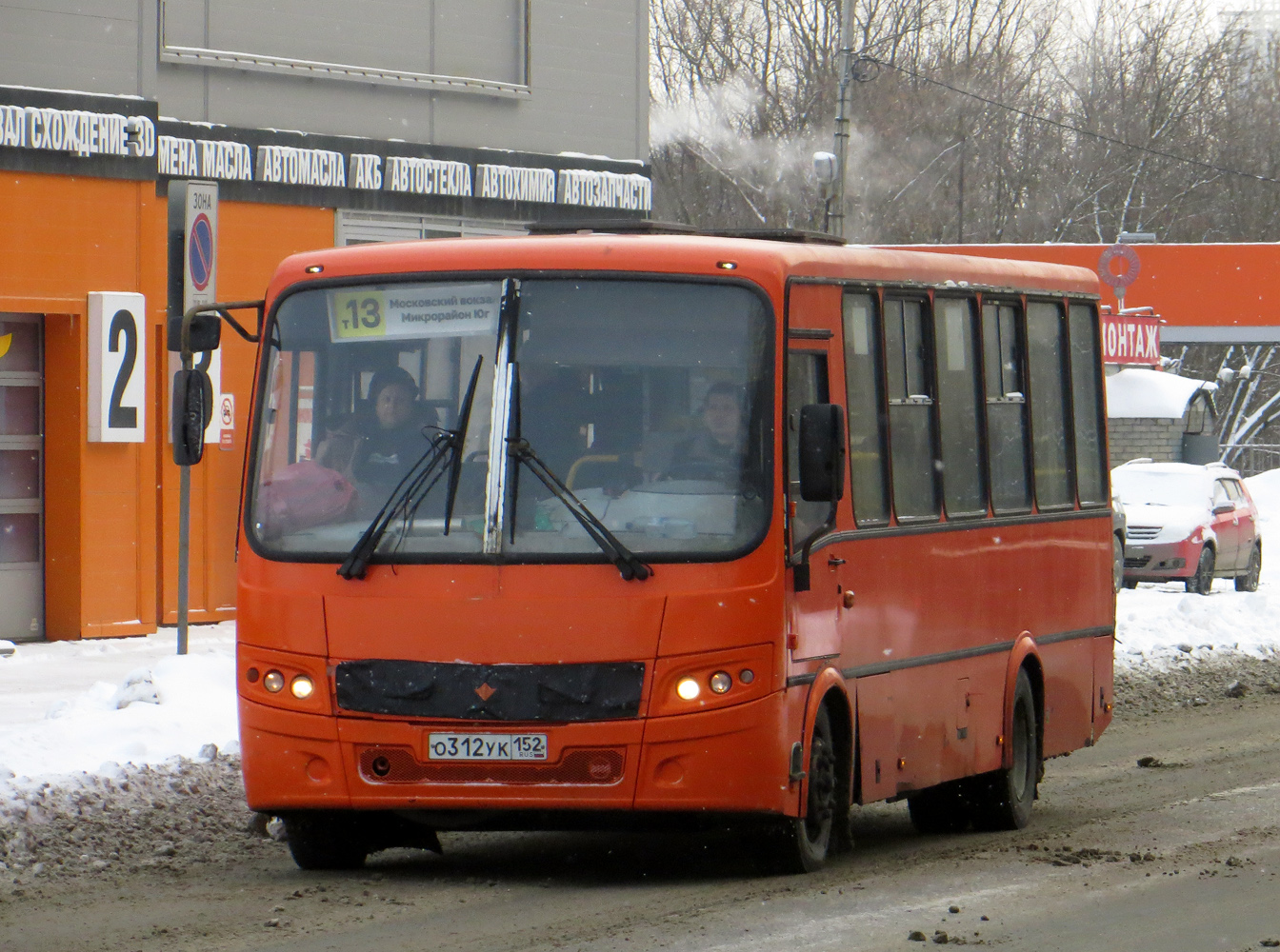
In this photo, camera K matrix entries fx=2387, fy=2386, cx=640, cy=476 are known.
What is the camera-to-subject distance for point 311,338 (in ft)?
28.6

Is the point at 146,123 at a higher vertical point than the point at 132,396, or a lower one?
higher

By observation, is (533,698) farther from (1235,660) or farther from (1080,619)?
(1235,660)

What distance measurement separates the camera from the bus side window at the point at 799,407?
8406 mm

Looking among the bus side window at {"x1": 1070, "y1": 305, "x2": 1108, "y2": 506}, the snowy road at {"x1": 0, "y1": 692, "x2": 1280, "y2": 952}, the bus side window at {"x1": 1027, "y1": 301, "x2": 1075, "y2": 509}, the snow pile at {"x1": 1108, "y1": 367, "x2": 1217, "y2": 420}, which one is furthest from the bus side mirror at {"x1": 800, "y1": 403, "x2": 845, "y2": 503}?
the snow pile at {"x1": 1108, "y1": 367, "x2": 1217, "y2": 420}

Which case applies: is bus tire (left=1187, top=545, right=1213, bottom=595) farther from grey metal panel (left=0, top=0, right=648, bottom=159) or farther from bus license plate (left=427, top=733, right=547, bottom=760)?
bus license plate (left=427, top=733, right=547, bottom=760)

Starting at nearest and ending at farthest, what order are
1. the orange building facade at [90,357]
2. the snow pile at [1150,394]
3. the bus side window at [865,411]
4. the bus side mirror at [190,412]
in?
the bus side mirror at [190,412], the bus side window at [865,411], the orange building facade at [90,357], the snow pile at [1150,394]

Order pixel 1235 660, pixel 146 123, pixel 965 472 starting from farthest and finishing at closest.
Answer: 1. pixel 1235 660
2. pixel 146 123
3. pixel 965 472

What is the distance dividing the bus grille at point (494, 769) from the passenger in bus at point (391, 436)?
3.18ft

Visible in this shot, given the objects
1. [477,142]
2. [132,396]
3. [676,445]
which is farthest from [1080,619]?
[477,142]

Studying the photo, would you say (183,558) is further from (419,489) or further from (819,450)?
(819,450)

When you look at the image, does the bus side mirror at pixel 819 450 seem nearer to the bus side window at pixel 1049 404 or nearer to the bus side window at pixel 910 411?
the bus side window at pixel 910 411

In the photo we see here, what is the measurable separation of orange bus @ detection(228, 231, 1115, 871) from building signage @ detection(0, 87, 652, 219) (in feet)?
28.0

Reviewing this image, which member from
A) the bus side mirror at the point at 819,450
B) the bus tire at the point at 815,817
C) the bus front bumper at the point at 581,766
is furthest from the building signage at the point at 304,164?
the bus side mirror at the point at 819,450

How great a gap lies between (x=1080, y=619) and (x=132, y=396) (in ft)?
26.3
